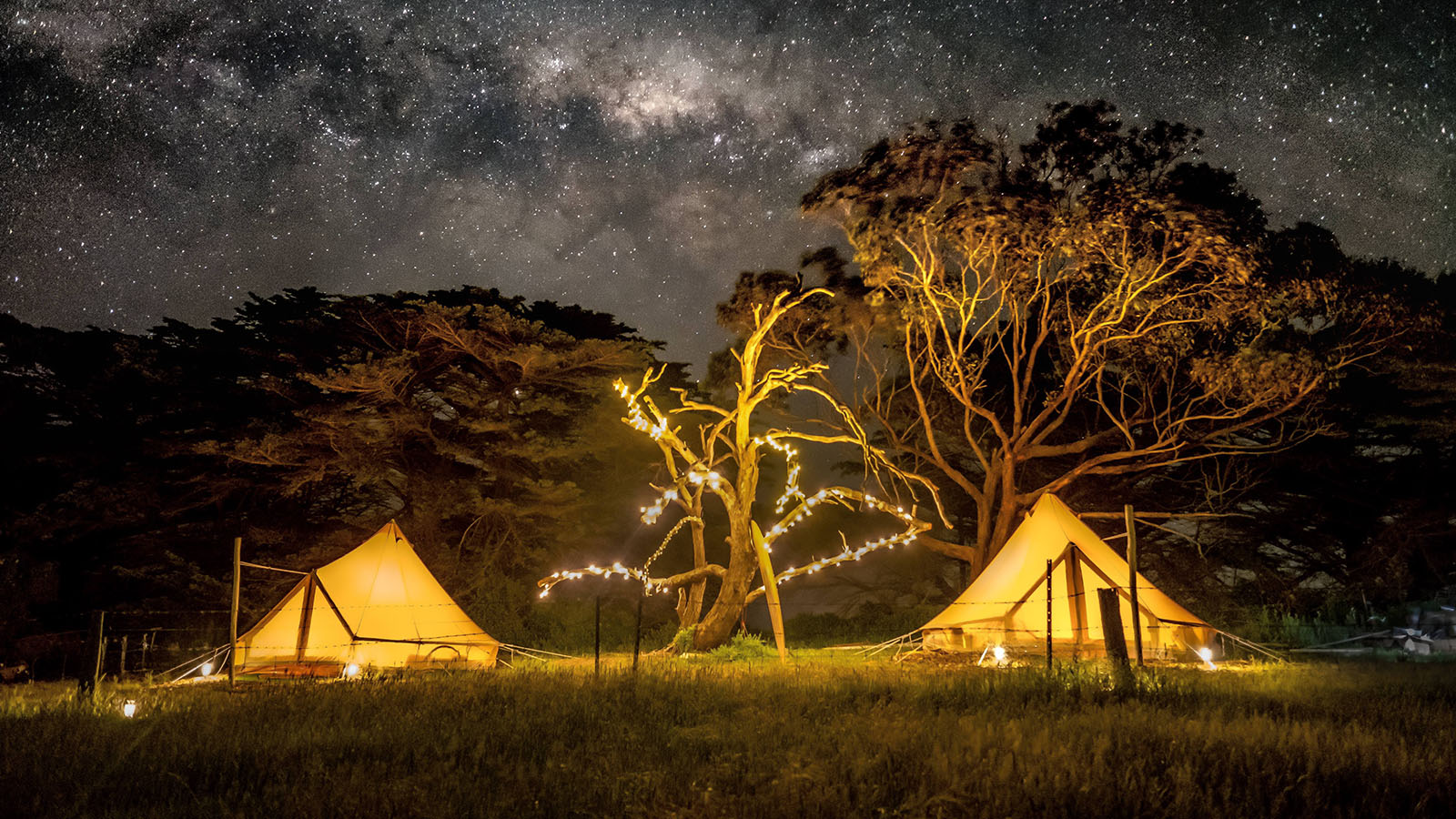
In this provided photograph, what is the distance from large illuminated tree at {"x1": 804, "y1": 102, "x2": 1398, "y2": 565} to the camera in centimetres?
1736

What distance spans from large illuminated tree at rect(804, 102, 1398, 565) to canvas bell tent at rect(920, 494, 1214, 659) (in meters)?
3.13

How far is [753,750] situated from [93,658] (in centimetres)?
736

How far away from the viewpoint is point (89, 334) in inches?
924

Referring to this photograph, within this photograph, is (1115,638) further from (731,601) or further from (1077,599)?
(731,601)

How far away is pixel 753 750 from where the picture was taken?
5.73 m

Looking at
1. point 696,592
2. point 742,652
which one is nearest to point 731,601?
point 742,652

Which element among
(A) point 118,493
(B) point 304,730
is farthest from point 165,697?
(A) point 118,493

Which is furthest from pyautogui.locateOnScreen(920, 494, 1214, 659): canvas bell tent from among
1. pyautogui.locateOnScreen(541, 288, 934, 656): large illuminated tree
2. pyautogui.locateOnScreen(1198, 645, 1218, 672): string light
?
pyautogui.locateOnScreen(541, 288, 934, 656): large illuminated tree

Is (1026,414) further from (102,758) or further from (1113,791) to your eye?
(102,758)

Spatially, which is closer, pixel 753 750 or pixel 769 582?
pixel 753 750

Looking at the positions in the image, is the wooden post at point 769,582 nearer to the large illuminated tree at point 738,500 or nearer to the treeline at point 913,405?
the large illuminated tree at point 738,500

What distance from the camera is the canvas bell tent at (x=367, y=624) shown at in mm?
13992

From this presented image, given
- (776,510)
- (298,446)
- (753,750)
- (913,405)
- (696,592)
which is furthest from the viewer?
(913,405)

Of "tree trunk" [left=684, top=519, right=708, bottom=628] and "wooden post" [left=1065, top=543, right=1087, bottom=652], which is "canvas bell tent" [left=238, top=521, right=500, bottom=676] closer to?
"tree trunk" [left=684, top=519, right=708, bottom=628]
